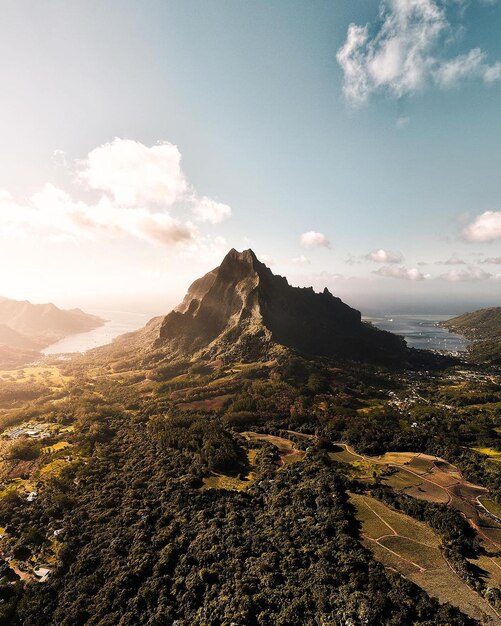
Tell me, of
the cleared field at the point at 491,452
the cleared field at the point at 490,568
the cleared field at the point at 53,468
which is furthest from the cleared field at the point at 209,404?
the cleared field at the point at 490,568

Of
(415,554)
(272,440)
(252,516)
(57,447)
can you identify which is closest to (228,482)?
(252,516)

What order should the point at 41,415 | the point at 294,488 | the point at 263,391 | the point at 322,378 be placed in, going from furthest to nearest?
the point at 322,378, the point at 263,391, the point at 41,415, the point at 294,488

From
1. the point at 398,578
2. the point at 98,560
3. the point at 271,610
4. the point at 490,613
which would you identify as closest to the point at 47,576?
the point at 98,560

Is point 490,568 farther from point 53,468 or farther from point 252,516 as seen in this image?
point 53,468

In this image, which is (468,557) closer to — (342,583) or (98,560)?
(342,583)

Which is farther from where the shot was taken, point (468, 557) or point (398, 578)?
point (468, 557)

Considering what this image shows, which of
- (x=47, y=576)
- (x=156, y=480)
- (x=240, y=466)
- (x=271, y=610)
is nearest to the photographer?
(x=271, y=610)

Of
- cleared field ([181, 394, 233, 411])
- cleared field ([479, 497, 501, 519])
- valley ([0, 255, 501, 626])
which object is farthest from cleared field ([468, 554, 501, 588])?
cleared field ([181, 394, 233, 411])

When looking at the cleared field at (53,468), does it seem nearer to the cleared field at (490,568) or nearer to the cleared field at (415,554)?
the cleared field at (415,554)
